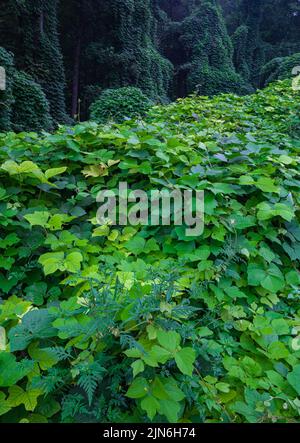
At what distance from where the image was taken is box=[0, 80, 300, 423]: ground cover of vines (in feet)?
2.97

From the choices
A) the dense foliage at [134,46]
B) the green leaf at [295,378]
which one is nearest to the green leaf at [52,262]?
the green leaf at [295,378]

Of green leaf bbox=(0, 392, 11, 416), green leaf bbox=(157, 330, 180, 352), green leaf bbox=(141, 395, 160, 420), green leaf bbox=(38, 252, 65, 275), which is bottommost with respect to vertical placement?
green leaf bbox=(0, 392, 11, 416)

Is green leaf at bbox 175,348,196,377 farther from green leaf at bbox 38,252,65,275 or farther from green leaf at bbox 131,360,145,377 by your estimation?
green leaf at bbox 38,252,65,275

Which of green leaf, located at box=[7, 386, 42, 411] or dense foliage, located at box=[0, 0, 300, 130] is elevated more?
dense foliage, located at box=[0, 0, 300, 130]

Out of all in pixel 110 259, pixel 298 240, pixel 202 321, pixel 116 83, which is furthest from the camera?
pixel 116 83

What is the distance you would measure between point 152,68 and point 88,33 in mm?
3240

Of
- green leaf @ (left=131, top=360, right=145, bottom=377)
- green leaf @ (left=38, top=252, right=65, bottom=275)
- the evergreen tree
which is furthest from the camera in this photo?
the evergreen tree

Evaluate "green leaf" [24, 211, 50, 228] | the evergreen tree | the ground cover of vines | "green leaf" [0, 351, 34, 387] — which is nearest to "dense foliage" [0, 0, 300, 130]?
the evergreen tree

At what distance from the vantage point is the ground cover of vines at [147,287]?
90cm

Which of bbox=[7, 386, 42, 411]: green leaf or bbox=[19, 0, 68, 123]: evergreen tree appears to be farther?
bbox=[19, 0, 68, 123]: evergreen tree

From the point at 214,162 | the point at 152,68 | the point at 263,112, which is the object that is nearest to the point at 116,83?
the point at 152,68

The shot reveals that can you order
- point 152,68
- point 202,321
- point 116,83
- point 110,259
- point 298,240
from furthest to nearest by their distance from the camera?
point 152,68 → point 116,83 → point 298,240 → point 110,259 → point 202,321

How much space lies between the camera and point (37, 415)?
0.92 meters

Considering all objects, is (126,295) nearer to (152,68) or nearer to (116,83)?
(116,83)
